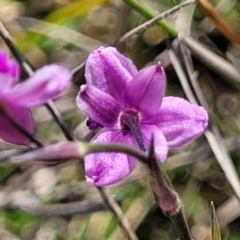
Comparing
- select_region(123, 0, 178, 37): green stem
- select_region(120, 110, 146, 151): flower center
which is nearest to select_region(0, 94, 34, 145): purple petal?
select_region(120, 110, 146, 151): flower center

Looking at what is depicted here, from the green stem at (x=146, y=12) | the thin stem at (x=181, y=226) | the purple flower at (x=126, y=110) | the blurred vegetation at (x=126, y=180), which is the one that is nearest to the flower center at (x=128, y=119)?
the purple flower at (x=126, y=110)

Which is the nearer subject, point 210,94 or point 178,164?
point 178,164

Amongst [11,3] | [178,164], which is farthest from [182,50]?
[11,3]

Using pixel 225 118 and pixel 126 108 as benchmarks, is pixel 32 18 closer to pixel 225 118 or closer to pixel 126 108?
pixel 225 118

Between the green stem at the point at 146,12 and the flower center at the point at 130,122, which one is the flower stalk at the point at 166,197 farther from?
the green stem at the point at 146,12

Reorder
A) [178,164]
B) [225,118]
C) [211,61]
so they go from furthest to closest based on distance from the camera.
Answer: [225,118] → [178,164] → [211,61]

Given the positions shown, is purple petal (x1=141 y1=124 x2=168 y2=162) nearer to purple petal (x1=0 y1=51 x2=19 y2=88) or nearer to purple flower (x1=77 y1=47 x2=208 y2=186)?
purple flower (x1=77 y1=47 x2=208 y2=186)

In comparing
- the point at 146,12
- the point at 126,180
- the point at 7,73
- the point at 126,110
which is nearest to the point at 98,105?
the point at 126,110

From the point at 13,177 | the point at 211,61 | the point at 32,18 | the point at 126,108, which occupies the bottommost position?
the point at 13,177

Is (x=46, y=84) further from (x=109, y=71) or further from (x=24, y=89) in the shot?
(x=109, y=71)

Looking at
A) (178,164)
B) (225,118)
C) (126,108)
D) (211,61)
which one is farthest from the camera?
(225,118)
